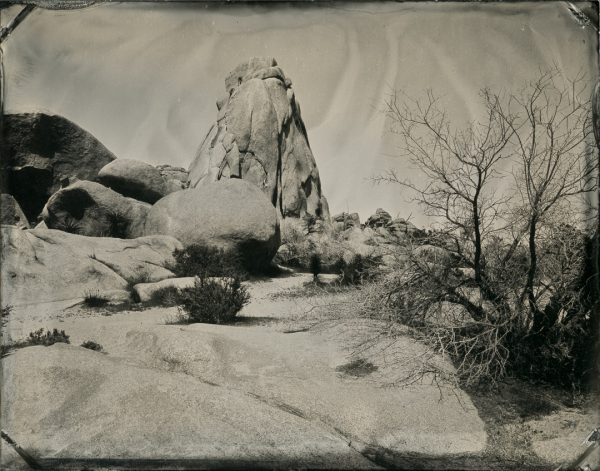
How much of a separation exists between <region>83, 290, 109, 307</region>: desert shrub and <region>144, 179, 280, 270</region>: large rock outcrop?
582 cm

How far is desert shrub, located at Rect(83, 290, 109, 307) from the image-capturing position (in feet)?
20.3

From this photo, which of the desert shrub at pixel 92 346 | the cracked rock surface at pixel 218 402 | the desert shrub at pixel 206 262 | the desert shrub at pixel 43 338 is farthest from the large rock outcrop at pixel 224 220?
the desert shrub at pixel 43 338

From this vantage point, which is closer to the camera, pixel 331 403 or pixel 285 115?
pixel 331 403

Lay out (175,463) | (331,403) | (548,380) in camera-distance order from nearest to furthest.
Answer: (175,463), (331,403), (548,380)

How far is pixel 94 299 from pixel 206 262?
4.39 meters

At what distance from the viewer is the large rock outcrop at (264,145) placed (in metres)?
17.0

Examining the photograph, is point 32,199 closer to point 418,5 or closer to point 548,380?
point 418,5

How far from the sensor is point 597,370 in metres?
5.27

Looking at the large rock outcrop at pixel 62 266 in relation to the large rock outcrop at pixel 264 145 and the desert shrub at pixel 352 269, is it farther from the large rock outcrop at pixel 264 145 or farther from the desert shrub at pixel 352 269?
the large rock outcrop at pixel 264 145

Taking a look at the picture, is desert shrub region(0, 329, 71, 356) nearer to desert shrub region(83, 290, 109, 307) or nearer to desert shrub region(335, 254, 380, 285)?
desert shrub region(83, 290, 109, 307)

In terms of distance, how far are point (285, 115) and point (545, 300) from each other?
52.7ft

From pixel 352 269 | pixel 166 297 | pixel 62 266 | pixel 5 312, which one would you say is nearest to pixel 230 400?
pixel 5 312

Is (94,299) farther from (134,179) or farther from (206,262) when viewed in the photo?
(134,179)

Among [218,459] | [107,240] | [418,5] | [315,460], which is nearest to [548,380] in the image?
[315,460]
